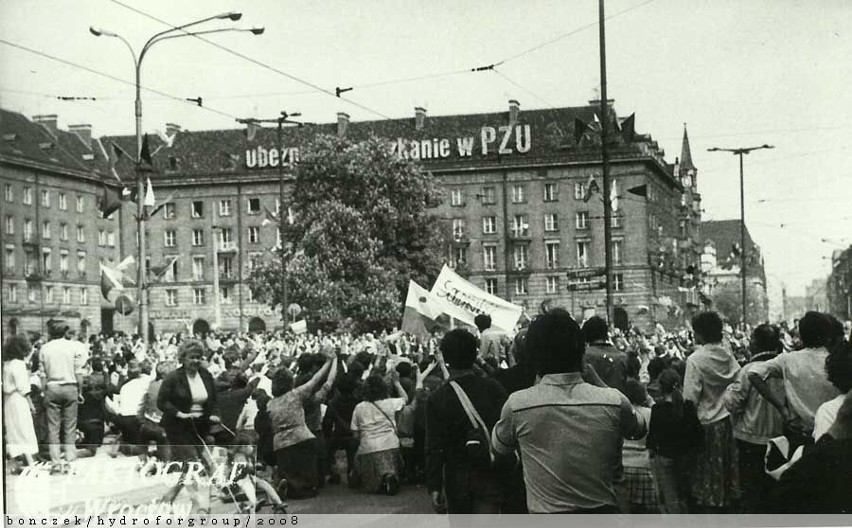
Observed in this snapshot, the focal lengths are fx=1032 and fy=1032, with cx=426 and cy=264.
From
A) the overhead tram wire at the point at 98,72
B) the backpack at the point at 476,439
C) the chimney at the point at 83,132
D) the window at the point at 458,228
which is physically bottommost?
Result: the backpack at the point at 476,439

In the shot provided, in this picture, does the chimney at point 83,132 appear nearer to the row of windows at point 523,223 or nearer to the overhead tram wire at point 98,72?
the overhead tram wire at point 98,72

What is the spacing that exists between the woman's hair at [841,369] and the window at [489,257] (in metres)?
37.3

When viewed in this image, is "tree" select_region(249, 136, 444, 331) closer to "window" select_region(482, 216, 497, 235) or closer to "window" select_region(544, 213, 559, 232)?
"window" select_region(544, 213, 559, 232)

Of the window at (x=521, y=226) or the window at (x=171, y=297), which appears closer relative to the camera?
the window at (x=171, y=297)

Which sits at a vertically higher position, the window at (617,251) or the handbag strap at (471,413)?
the window at (617,251)

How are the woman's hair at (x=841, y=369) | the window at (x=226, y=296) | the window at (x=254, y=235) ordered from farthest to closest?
the window at (x=254, y=235) → the window at (x=226, y=296) → the woman's hair at (x=841, y=369)

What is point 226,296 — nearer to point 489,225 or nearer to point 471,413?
point 489,225

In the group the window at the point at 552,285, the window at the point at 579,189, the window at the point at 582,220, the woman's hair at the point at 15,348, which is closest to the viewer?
the woman's hair at the point at 15,348

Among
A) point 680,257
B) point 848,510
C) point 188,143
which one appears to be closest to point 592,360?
point 848,510

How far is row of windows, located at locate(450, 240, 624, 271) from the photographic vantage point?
43156 millimetres

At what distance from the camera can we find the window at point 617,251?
1720 inches

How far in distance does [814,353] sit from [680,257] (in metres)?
42.0

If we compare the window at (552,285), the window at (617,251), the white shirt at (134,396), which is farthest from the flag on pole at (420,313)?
the window at (552,285)

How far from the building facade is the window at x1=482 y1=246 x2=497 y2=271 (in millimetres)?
30463
